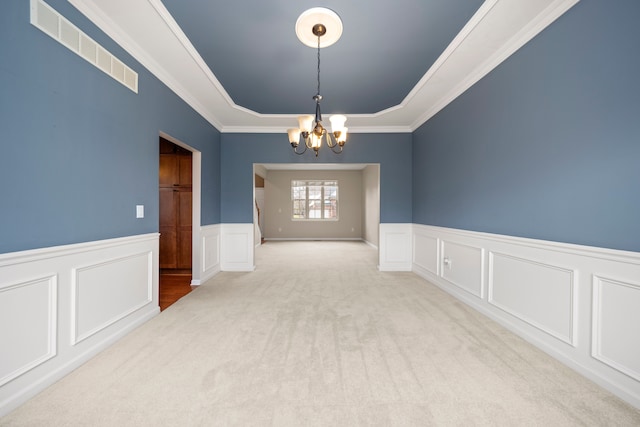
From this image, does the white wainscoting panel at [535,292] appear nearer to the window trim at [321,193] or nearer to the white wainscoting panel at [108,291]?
the white wainscoting panel at [108,291]

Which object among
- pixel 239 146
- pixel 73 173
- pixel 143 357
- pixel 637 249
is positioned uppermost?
pixel 239 146

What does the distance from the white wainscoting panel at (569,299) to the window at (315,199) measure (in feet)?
23.9

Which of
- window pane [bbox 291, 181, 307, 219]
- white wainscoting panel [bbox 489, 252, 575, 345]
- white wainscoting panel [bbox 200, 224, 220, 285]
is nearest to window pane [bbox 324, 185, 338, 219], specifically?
window pane [bbox 291, 181, 307, 219]

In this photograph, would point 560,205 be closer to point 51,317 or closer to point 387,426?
point 387,426

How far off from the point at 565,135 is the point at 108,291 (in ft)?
12.4

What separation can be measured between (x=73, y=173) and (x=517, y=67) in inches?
146

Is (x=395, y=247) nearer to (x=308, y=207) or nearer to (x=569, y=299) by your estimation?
(x=569, y=299)

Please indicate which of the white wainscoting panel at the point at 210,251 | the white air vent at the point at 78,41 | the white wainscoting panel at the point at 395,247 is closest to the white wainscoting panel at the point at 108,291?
the white wainscoting panel at the point at 210,251

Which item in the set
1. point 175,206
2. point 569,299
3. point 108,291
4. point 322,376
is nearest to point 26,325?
point 108,291

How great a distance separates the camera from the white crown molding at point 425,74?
211 centimetres

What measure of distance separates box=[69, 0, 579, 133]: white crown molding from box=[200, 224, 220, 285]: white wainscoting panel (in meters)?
1.80

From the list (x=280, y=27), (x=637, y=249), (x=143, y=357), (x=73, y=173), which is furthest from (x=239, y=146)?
(x=637, y=249)

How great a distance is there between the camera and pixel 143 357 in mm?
2100

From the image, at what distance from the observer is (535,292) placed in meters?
2.30
